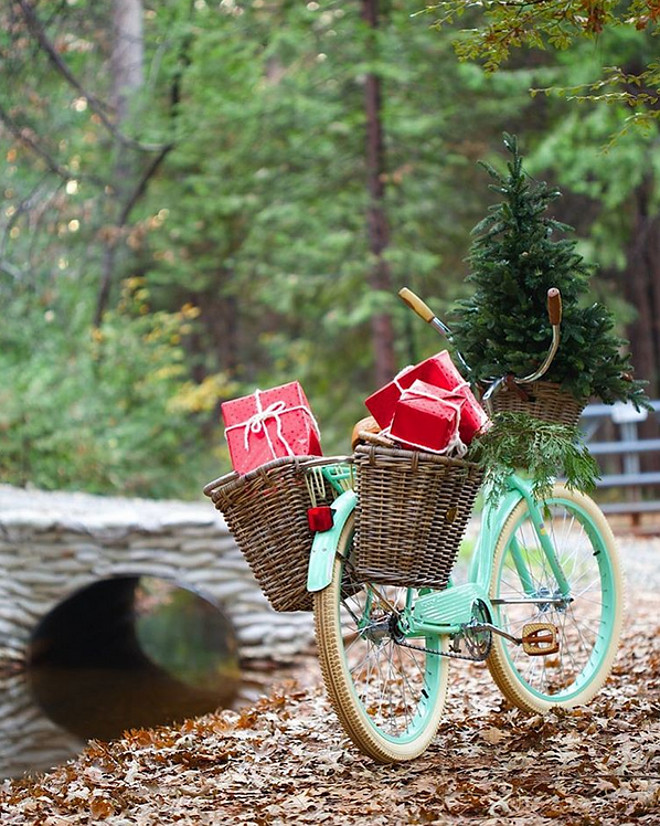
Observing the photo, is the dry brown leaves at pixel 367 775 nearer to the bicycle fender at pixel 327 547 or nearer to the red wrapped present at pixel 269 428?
the bicycle fender at pixel 327 547

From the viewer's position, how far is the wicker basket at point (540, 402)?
389cm

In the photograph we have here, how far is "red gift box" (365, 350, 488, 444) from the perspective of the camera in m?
3.54

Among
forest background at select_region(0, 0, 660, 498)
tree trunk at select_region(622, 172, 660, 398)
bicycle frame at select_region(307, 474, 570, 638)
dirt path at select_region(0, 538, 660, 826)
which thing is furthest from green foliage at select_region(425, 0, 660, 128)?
tree trunk at select_region(622, 172, 660, 398)

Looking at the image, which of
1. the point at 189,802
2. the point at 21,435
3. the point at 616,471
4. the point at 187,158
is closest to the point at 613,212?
the point at 616,471

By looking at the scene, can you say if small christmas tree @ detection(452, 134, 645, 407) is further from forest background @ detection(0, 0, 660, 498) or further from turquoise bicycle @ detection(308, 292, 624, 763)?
forest background @ detection(0, 0, 660, 498)

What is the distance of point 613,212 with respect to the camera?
13.0 m

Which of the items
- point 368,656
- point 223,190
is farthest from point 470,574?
point 223,190

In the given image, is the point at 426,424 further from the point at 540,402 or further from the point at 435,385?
the point at 540,402

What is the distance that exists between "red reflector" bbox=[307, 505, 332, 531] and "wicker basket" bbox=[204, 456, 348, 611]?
0.05m

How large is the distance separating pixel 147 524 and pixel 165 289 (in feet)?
39.9

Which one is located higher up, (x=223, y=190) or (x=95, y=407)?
(x=223, y=190)

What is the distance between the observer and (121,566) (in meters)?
8.31

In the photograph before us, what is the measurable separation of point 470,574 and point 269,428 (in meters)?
0.99

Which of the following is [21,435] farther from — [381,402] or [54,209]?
[381,402]
